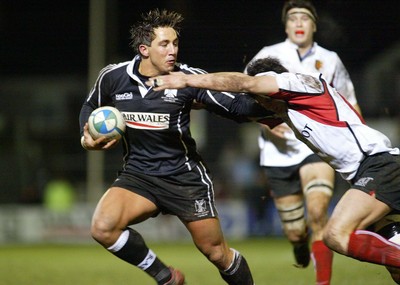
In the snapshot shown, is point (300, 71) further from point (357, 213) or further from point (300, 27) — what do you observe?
point (357, 213)

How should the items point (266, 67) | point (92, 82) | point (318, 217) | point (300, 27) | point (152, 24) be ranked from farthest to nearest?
point (92, 82) < point (300, 27) < point (318, 217) < point (152, 24) < point (266, 67)

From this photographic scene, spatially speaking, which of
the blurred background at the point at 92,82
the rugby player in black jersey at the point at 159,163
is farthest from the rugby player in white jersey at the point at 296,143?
the blurred background at the point at 92,82

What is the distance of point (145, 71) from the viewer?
6023 mm

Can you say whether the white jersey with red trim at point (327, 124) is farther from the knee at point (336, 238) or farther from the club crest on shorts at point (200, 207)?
the club crest on shorts at point (200, 207)

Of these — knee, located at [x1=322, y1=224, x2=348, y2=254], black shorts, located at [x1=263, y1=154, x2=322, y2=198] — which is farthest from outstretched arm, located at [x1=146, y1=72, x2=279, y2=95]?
black shorts, located at [x1=263, y1=154, x2=322, y2=198]

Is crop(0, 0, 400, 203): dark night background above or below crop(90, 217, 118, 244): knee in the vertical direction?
below

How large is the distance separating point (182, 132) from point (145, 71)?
1.69 feet

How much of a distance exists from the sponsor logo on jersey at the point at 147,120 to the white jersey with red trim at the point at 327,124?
0.91 meters

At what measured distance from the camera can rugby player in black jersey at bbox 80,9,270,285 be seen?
5.79m

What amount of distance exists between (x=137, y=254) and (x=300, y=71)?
233cm

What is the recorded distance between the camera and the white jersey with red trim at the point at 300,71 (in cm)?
724

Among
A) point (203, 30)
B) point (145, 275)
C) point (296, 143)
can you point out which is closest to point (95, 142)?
point (296, 143)

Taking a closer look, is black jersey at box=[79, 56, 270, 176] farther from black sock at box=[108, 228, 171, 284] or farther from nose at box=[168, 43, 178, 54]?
black sock at box=[108, 228, 171, 284]

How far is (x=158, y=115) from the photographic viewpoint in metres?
5.88
